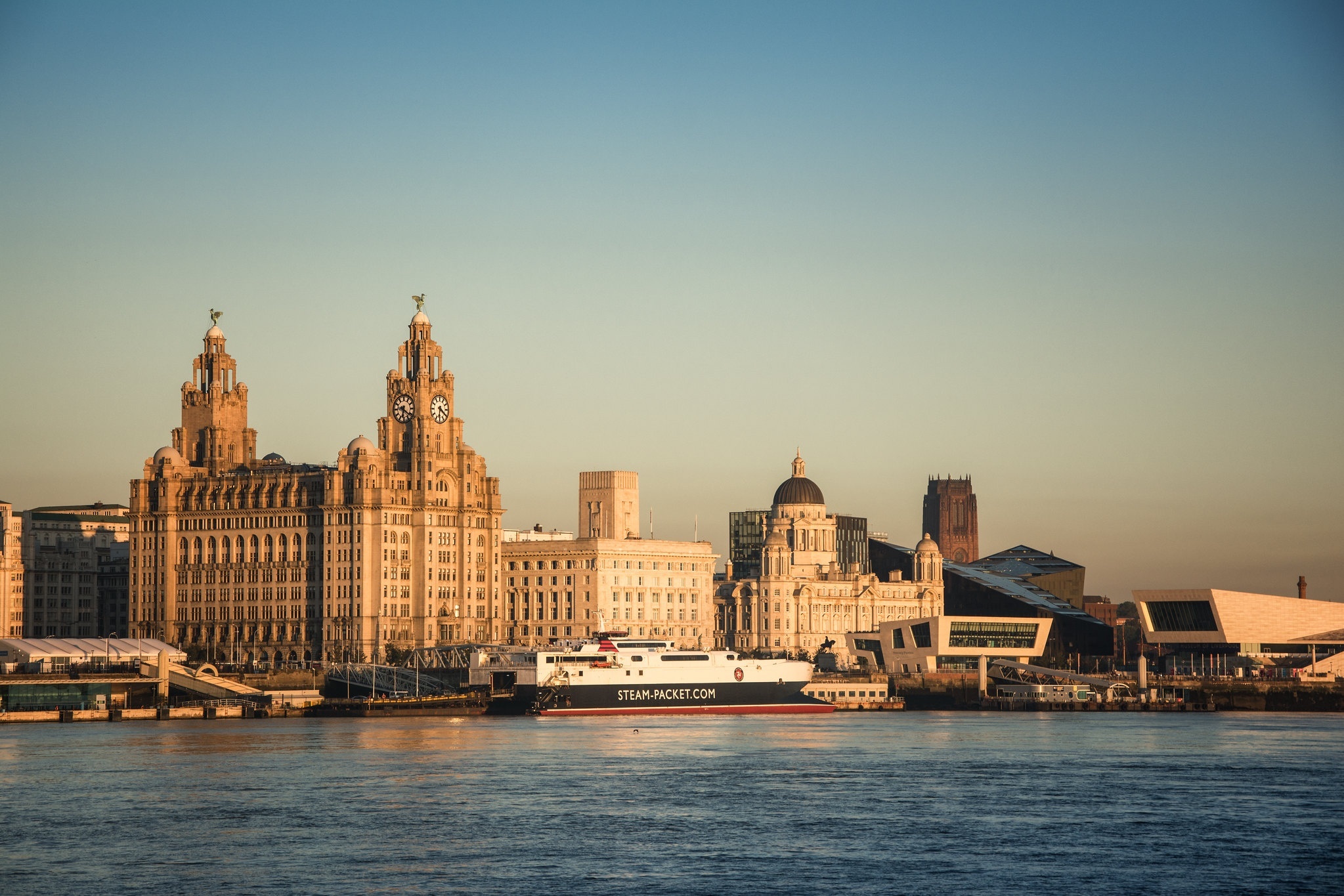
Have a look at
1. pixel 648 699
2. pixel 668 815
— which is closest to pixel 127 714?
pixel 648 699

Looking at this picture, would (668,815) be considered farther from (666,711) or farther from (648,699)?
(648,699)

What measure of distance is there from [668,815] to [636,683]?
94.8 m

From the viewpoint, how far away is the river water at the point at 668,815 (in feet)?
266

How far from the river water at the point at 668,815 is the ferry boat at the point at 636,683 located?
35.6 metres

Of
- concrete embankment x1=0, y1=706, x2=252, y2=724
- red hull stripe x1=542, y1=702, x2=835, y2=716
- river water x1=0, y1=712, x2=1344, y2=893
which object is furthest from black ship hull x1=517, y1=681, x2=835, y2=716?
river water x1=0, y1=712, x2=1344, y2=893

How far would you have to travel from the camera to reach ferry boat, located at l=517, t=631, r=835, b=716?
193 meters

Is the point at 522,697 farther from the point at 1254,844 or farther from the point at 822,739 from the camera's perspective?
the point at 1254,844

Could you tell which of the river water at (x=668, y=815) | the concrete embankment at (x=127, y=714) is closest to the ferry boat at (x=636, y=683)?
the concrete embankment at (x=127, y=714)

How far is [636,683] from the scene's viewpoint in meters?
195

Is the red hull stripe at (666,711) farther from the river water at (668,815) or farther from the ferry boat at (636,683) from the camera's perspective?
the river water at (668,815)

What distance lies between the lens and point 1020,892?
78.0m

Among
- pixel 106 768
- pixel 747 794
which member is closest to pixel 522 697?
pixel 106 768

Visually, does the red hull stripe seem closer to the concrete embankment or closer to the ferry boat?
the ferry boat

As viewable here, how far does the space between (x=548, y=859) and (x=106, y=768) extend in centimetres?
4840
